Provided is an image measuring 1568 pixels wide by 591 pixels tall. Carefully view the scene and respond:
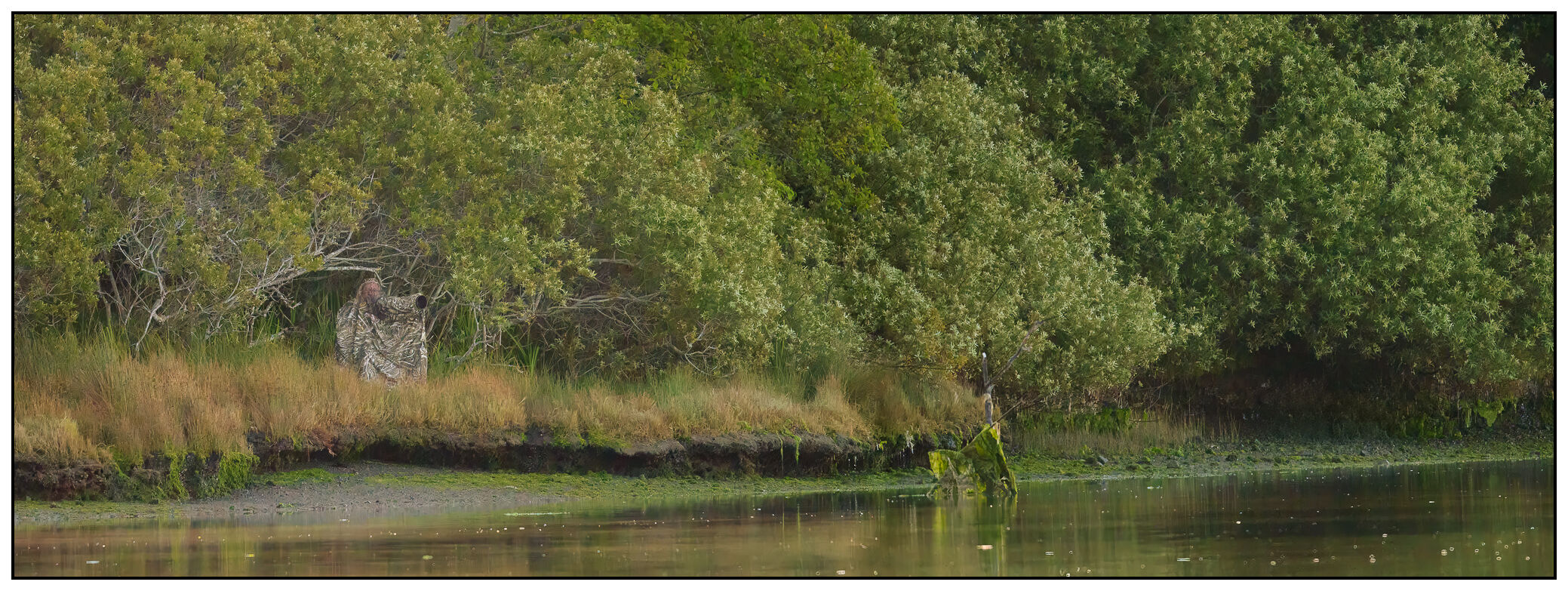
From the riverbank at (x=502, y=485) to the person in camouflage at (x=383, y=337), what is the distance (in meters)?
1.93

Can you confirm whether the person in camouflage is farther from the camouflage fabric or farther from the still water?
the still water

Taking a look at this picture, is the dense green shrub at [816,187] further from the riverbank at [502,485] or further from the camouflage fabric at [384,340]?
the riverbank at [502,485]

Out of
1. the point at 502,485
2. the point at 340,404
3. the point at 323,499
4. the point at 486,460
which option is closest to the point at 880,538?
the point at 323,499

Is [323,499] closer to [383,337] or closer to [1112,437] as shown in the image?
[383,337]

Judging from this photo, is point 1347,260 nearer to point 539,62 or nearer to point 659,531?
point 539,62

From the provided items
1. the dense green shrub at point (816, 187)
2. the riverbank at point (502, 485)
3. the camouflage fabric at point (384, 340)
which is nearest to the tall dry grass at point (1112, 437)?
the riverbank at point (502, 485)

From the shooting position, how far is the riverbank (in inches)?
770

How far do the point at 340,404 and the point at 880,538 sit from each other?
8467mm

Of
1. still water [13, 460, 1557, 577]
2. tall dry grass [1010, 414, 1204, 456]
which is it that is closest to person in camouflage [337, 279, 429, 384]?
still water [13, 460, 1557, 577]

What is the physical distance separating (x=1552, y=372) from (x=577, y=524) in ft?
78.1

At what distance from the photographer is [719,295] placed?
26.0 metres

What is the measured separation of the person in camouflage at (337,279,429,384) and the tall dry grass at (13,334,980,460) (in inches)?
15.1

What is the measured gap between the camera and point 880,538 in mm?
15664

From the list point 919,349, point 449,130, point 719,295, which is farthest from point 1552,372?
point 449,130
